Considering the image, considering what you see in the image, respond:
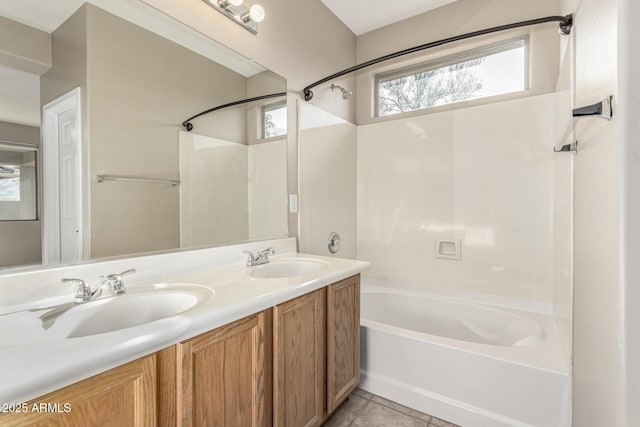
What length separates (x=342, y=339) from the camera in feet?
4.89

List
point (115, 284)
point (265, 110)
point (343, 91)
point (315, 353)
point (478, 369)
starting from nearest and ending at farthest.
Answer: point (115, 284) → point (315, 353) → point (478, 369) → point (265, 110) → point (343, 91)

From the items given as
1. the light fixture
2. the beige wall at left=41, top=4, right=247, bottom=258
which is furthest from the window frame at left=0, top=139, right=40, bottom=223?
the light fixture

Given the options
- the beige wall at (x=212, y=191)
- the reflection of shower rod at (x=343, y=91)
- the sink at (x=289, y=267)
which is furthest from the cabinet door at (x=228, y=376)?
the reflection of shower rod at (x=343, y=91)

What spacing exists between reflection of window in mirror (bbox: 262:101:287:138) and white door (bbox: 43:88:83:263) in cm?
96

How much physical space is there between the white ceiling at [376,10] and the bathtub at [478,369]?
2.35 meters

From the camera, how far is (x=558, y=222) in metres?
1.79

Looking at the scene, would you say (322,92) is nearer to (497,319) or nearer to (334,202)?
(334,202)

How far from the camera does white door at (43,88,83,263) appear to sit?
98 cm

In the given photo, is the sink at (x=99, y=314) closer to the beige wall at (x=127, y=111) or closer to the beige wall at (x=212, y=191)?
the beige wall at (x=127, y=111)

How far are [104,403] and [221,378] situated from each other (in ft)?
1.06

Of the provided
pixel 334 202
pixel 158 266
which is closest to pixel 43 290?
pixel 158 266

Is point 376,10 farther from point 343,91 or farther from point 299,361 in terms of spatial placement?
point 299,361

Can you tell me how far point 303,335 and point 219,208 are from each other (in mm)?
812

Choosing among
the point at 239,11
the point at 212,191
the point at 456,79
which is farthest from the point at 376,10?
the point at 212,191
